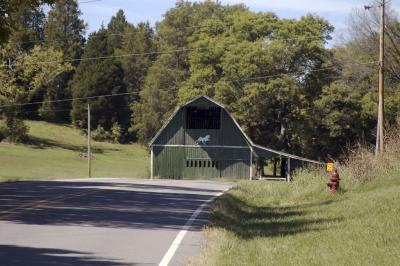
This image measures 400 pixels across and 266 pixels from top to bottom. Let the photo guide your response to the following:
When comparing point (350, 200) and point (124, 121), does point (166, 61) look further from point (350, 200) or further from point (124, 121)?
point (350, 200)

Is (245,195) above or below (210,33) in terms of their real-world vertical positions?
below

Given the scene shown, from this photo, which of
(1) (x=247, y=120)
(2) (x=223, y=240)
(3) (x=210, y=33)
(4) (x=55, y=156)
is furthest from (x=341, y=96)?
(2) (x=223, y=240)

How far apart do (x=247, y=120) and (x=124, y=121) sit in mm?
33843

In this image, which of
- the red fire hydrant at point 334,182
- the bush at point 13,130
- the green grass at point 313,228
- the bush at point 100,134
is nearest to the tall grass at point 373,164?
the green grass at point 313,228

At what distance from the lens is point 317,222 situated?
20.0 metres

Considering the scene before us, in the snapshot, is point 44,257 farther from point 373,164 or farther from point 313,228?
point 373,164

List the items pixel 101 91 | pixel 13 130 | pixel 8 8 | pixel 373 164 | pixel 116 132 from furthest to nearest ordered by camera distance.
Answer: pixel 101 91 < pixel 116 132 < pixel 13 130 < pixel 373 164 < pixel 8 8

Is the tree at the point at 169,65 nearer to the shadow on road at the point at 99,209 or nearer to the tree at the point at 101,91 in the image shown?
the tree at the point at 101,91

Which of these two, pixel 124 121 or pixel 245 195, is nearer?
pixel 245 195

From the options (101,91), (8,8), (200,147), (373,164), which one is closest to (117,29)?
(101,91)

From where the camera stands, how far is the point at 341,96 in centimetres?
6869

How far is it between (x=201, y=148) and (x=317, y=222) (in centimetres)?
4662

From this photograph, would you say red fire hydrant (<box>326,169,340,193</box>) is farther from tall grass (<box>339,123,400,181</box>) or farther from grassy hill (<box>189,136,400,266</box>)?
tall grass (<box>339,123,400,181</box>)

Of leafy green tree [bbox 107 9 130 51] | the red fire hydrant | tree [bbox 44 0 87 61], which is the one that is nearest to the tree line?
tree [bbox 44 0 87 61]
